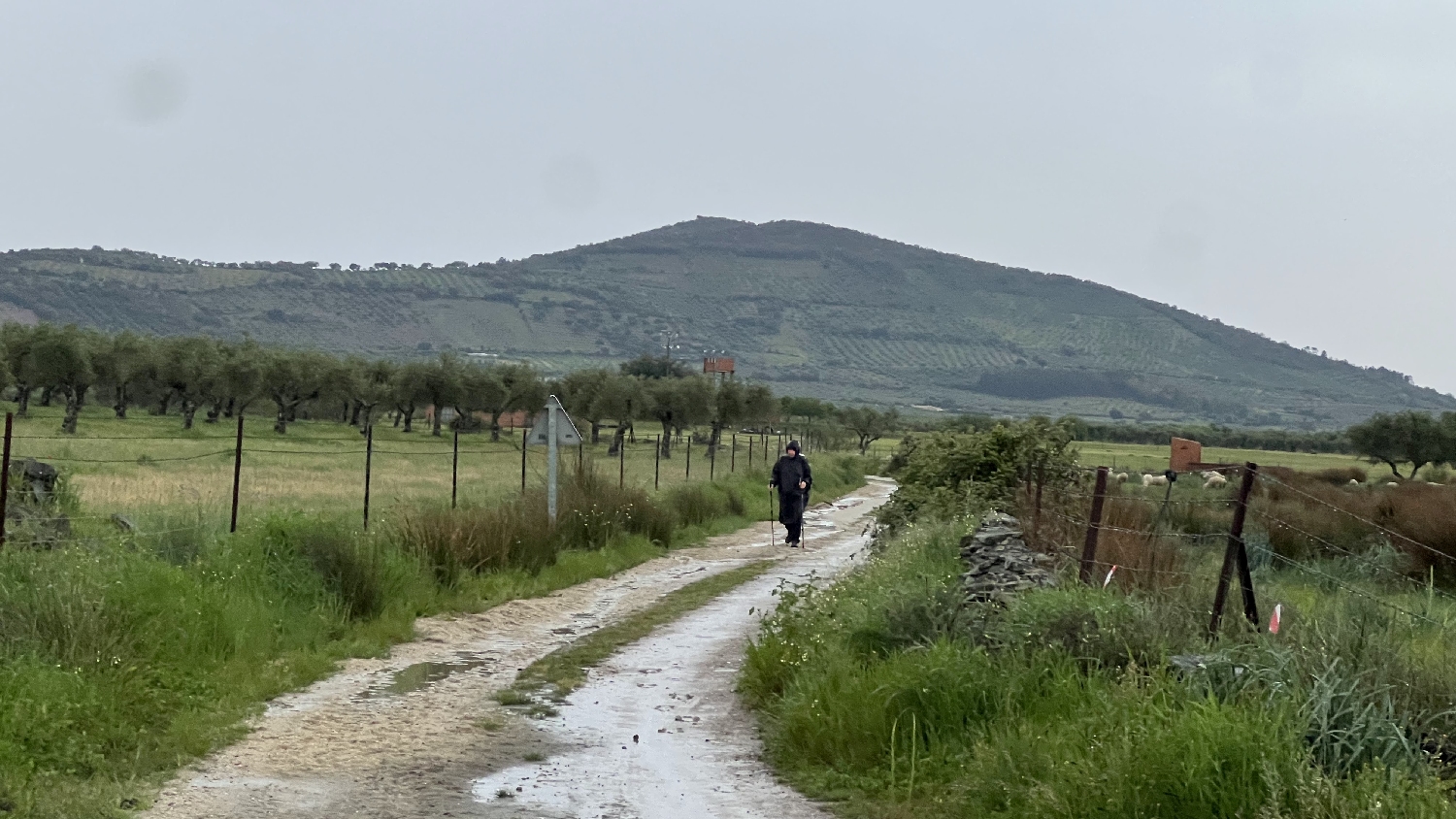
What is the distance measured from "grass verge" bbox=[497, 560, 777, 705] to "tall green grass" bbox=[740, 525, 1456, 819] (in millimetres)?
1856

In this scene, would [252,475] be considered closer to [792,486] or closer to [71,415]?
[792,486]

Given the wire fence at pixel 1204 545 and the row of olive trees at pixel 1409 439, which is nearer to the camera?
the wire fence at pixel 1204 545

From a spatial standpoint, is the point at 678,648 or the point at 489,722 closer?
the point at 489,722

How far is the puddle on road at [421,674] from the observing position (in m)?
11.2

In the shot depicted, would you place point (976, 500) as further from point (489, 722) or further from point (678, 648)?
point (489, 722)

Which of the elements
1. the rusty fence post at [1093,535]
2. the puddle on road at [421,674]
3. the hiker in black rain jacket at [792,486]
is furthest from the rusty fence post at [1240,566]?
the hiker in black rain jacket at [792,486]

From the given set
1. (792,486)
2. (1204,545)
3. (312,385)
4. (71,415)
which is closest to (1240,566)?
(1204,545)

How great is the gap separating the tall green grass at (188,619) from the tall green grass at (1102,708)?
156 inches

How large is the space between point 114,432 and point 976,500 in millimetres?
47933

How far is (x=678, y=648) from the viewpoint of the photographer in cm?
1425

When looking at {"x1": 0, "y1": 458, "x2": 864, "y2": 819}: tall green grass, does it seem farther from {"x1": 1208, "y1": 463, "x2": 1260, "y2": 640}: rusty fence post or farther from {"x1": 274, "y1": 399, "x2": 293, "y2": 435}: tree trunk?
{"x1": 274, "y1": 399, "x2": 293, "y2": 435}: tree trunk

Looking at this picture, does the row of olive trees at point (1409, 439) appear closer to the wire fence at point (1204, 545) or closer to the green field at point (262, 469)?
the green field at point (262, 469)

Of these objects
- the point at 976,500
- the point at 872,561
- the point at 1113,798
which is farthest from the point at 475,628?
the point at 1113,798

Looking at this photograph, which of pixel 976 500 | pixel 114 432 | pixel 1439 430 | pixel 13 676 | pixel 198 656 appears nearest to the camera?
pixel 13 676
